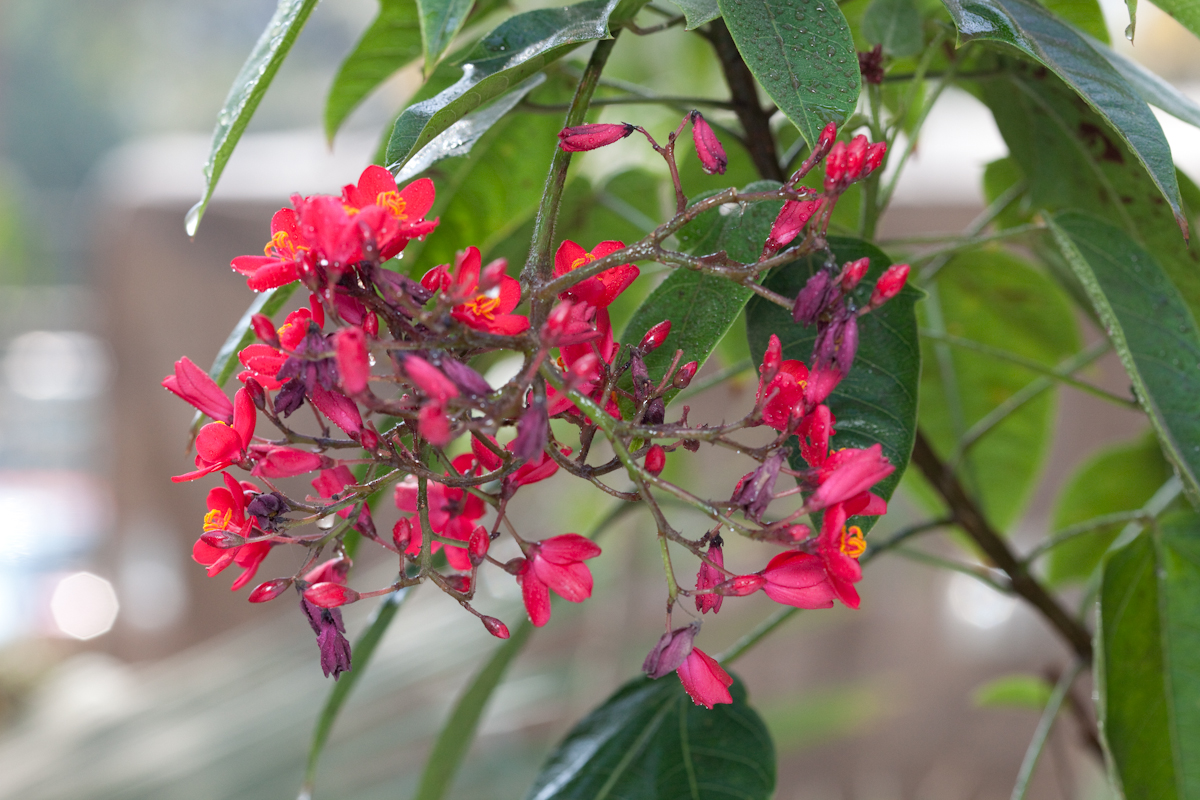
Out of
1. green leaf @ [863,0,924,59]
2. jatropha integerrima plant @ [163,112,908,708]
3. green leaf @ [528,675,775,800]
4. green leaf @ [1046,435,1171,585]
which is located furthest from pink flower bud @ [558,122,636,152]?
green leaf @ [1046,435,1171,585]

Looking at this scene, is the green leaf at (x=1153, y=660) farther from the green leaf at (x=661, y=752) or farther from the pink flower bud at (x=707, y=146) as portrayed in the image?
the pink flower bud at (x=707, y=146)

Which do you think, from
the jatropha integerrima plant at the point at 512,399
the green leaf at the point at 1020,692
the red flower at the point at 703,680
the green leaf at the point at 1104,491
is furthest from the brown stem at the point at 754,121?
the green leaf at the point at 1020,692

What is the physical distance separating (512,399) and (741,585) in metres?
0.11

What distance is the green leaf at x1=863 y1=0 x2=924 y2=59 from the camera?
0.47m

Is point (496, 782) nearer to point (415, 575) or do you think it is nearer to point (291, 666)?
point (291, 666)

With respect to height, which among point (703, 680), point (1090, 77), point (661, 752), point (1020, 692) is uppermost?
point (1090, 77)

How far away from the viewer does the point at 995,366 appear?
2.60 ft

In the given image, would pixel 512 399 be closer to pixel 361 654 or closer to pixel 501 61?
pixel 501 61

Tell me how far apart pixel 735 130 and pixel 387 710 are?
3.44 ft

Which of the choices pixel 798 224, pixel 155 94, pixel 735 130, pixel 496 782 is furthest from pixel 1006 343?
pixel 155 94

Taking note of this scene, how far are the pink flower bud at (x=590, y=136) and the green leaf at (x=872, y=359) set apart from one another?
13cm

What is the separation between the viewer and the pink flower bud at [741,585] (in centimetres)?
31

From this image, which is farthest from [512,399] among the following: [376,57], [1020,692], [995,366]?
[1020,692]

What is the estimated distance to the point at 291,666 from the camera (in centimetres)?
136
